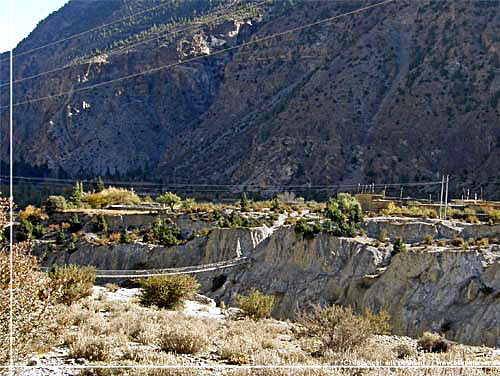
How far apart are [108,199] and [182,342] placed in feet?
154

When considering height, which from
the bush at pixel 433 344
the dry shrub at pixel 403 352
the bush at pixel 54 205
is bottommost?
the bush at pixel 433 344

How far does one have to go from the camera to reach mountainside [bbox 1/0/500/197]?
71.4m

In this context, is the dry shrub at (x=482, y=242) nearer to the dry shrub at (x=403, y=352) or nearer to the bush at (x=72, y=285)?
the bush at (x=72, y=285)

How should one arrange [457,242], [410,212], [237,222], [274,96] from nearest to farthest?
[457,242] < [410,212] < [237,222] < [274,96]

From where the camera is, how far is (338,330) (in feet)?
42.0

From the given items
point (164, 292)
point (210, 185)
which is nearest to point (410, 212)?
point (164, 292)

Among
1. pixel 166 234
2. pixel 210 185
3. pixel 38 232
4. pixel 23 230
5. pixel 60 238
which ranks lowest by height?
pixel 60 238

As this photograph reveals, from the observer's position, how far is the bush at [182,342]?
11.4 m

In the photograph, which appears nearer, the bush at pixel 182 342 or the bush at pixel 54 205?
the bush at pixel 182 342

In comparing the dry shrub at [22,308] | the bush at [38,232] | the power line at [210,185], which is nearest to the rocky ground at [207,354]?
the dry shrub at [22,308]

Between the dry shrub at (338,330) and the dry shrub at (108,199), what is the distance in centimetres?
4402

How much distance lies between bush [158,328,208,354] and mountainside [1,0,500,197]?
5232 centimetres

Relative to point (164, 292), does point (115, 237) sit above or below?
below

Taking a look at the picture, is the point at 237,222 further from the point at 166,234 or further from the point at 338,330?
the point at 338,330
